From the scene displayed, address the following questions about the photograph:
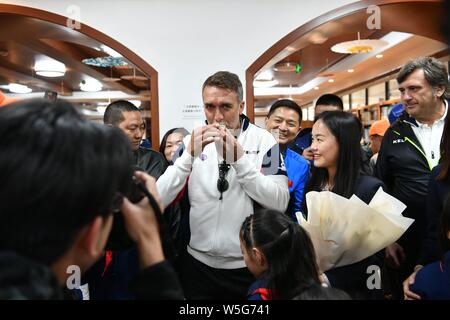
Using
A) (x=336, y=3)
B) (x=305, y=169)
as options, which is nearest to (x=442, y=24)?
(x=305, y=169)

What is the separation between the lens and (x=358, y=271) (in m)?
1.39

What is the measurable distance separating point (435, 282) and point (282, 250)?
1.68ft

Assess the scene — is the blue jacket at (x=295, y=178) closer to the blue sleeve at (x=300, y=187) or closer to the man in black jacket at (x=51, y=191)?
the blue sleeve at (x=300, y=187)

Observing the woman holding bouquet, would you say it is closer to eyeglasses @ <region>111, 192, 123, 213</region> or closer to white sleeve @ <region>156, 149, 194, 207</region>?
white sleeve @ <region>156, 149, 194, 207</region>

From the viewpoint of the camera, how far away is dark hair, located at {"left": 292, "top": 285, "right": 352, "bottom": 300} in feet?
3.05

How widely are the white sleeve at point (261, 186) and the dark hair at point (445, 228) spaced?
57 centimetres

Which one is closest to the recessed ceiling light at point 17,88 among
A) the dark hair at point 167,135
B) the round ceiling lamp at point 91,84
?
the round ceiling lamp at point 91,84

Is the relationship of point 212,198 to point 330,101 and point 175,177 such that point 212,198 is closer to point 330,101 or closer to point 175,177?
point 175,177

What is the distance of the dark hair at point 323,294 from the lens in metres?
0.93

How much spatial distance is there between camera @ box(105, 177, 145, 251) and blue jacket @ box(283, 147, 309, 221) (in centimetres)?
114

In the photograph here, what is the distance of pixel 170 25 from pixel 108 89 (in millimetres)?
7571
